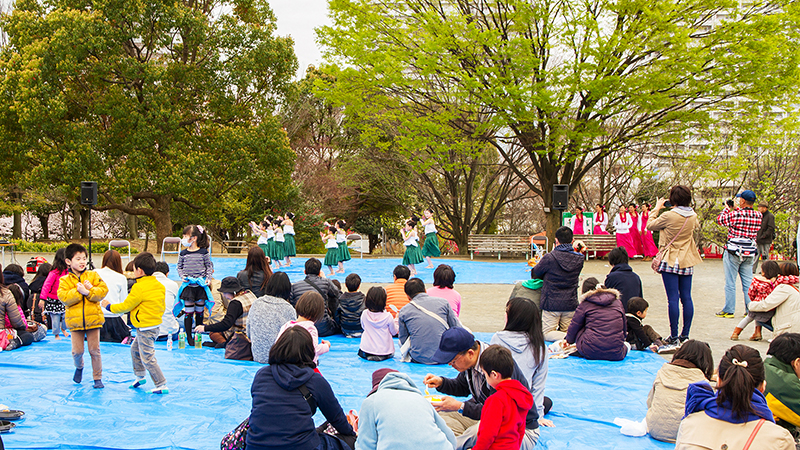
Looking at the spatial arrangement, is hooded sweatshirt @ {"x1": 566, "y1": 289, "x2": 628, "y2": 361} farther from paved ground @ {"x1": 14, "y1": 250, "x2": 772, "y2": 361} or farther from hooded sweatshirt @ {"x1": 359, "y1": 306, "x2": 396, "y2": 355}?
hooded sweatshirt @ {"x1": 359, "y1": 306, "x2": 396, "y2": 355}

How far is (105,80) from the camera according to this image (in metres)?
19.2

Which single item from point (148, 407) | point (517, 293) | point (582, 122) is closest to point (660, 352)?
point (517, 293)

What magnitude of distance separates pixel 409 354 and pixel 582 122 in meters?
10.7

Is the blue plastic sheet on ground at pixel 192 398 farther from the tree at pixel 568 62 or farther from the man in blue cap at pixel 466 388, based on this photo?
the tree at pixel 568 62

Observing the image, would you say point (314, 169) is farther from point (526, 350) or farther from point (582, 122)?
point (526, 350)

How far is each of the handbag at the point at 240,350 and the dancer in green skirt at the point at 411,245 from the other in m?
8.13

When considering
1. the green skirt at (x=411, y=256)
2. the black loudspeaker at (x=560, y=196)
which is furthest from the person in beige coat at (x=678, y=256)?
the green skirt at (x=411, y=256)

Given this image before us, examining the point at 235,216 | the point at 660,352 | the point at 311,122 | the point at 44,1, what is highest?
the point at 44,1

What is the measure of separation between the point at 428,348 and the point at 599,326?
6.16 ft

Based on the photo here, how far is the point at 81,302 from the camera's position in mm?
4840

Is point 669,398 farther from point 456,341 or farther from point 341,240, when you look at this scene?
point 341,240

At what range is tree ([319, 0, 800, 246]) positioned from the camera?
13.2m

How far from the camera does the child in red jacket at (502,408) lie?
9.23ft

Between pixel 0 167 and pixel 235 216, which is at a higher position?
pixel 0 167
